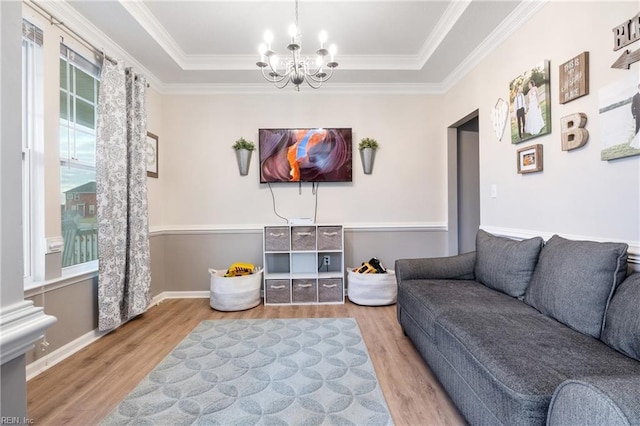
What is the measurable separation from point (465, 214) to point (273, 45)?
10.1 feet

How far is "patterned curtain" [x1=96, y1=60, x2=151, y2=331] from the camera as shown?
244 cm

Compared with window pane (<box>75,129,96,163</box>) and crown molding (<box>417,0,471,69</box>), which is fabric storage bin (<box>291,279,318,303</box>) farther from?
crown molding (<box>417,0,471,69</box>)

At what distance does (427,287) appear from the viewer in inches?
87.4

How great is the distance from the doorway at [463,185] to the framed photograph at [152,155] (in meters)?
3.57

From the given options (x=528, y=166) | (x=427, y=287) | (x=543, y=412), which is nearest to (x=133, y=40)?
(x=427, y=287)

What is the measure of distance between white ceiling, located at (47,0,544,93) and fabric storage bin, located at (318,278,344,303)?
2.36 meters

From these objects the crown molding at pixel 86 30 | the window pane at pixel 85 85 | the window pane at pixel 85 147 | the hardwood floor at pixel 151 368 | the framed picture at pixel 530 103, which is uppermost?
the crown molding at pixel 86 30

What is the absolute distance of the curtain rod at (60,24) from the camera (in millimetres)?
1972

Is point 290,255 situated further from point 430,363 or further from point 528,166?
point 528,166

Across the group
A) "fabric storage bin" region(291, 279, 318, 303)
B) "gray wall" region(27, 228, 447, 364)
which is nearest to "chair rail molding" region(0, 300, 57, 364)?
"fabric storage bin" region(291, 279, 318, 303)

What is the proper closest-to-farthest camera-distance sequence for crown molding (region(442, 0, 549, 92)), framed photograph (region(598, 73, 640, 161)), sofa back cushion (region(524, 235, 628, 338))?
sofa back cushion (region(524, 235, 628, 338)) < framed photograph (region(598, 73, 640, 161)) < crown molding (region(442, 0, 549, 92))

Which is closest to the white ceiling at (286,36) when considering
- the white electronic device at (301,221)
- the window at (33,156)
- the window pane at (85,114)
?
the window at (33,156)

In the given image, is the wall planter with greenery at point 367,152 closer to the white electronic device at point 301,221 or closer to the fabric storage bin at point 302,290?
the white electronic device at point 301,221

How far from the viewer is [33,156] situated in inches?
79.6
